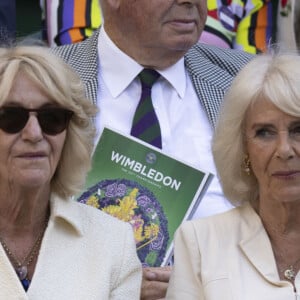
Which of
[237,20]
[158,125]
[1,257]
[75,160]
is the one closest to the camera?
[1,257]

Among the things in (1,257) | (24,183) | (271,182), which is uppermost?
(271,182)

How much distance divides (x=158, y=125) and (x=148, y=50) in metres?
0.26

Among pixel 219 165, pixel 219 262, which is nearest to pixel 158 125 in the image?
pixel 219 165

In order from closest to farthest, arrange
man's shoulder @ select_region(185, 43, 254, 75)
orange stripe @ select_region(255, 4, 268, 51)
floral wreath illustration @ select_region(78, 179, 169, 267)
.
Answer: floral wreath illustration @ select_region(78, 179, 169, 267) < man's shoulder @ select_region(185, 43, 254, 75) < orange stripe @ select_region(255, 4, 268, 51)

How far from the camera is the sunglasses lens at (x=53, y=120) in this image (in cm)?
246

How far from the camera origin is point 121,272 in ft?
8.36

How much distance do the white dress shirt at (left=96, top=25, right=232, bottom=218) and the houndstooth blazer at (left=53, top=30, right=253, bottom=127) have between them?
33 mm

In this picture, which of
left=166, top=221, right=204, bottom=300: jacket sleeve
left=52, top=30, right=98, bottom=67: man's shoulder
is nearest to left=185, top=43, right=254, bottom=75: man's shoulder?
left=52, top=30, right=98, bottom=67: man's shoulder

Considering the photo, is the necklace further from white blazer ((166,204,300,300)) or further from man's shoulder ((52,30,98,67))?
man's shoulder ((52,30,98,67))

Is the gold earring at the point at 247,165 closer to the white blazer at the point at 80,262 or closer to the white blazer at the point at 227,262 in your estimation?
the white blazer at the point at 227,262

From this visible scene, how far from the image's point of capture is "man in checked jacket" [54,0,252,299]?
10.7 ft

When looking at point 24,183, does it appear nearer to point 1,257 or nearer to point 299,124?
point 1,257

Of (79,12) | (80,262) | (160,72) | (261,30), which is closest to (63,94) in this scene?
(80,262)

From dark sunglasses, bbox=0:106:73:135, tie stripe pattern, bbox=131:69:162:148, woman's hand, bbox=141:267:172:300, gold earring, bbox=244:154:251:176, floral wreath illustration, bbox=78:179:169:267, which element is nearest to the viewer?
dark sunglasses, bbox=0:106:73:135
